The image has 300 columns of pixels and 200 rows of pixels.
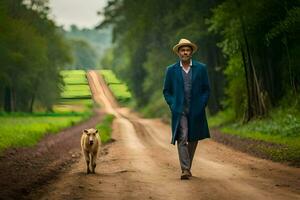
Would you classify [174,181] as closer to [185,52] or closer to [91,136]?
[185,52]

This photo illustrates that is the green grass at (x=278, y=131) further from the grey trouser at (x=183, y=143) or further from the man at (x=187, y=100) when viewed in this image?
the grey trouser at (x=183, y=143)

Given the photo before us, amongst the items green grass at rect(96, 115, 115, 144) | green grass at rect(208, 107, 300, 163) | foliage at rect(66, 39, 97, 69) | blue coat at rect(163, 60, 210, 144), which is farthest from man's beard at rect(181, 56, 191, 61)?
foliage at rect(66, 39, 97, 69)

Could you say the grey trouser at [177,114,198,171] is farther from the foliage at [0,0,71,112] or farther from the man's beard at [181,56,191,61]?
the foliage at [0,0,71,112]

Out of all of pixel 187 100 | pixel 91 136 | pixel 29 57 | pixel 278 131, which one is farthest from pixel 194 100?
pixel 29 57

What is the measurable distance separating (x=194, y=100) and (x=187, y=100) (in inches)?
5.7

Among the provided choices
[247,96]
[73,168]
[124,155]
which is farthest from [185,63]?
[247,96]

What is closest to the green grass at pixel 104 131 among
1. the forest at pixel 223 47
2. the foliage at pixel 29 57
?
the forest at pixel 223 47

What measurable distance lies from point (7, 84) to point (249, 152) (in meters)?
41.4

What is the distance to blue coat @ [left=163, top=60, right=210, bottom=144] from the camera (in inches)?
472

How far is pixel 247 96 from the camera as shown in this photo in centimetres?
3306

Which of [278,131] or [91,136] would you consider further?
[278,131]

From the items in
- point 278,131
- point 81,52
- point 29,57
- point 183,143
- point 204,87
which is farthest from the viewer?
point 81,52

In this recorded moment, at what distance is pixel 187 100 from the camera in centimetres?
1208

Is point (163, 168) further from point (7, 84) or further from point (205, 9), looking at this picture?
point (7, 84)
